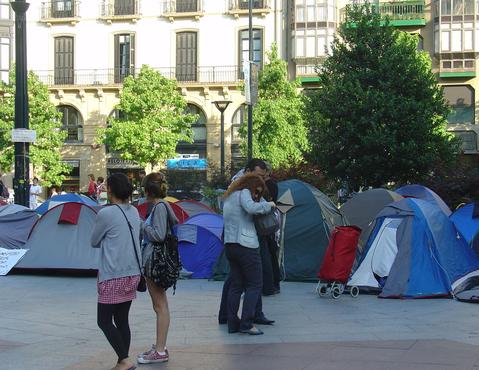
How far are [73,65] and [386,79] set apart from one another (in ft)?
93.1

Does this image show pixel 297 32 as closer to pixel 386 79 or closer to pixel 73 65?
pixel 73 65

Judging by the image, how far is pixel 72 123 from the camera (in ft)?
140

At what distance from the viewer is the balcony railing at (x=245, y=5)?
4094 cm

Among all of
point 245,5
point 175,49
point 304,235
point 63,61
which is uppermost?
point 245,5

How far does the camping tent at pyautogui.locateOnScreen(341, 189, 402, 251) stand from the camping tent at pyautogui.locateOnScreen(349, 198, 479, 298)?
2.52 m

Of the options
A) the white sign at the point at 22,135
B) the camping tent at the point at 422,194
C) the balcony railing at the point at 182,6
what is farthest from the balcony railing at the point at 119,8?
the camping tent at the point at 422,194

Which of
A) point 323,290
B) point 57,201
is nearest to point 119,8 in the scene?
point 57,201

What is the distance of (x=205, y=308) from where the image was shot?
31.9ft

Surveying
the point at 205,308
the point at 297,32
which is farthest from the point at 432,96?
the point at 297,32

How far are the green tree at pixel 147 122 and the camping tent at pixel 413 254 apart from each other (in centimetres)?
2703

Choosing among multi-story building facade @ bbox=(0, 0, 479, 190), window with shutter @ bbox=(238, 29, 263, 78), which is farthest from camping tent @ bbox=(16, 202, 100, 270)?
window with shutter @ bbox=(238, 29, 263, 78)

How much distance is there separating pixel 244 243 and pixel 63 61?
37928 mm

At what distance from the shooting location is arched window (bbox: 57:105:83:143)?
4238 cm

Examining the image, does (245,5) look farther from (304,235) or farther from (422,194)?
(304,235)
